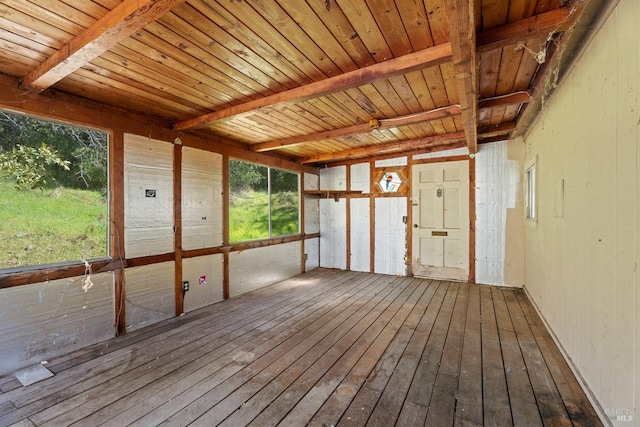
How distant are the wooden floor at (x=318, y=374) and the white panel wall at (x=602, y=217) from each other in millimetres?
395

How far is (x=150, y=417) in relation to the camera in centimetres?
168

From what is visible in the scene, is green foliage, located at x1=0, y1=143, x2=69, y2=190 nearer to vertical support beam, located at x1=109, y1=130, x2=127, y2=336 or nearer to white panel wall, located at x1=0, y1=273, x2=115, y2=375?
vertical support beam, located at x1=109, y1=130, x2=127, y2=336

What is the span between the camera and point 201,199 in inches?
147

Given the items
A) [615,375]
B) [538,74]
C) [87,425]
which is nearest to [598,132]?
[538,74]

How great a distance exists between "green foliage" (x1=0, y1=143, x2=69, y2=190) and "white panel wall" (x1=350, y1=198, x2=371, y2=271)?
4582 millimetres

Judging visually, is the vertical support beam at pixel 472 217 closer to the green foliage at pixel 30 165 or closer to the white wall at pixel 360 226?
the white wall at pixel 360 226

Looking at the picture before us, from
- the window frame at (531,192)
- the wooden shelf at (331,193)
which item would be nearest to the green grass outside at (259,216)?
the wooden shelf at (331,193)

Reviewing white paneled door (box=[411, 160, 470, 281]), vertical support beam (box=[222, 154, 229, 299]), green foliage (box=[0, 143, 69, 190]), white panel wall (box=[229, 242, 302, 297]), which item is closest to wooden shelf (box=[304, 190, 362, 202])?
white panel wall (box=[229, 242, 302, 297])

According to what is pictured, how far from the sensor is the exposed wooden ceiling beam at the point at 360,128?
3062mm

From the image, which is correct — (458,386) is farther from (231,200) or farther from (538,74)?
(231,200)

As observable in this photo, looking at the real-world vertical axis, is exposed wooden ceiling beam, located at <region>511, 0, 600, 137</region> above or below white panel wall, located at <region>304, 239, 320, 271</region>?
above

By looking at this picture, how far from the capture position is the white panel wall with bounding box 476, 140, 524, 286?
434 cm

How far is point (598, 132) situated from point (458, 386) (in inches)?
76.0

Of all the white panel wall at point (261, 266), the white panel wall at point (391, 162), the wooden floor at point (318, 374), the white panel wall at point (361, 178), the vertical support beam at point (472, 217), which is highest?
the white panel wall at point (391, 162)
